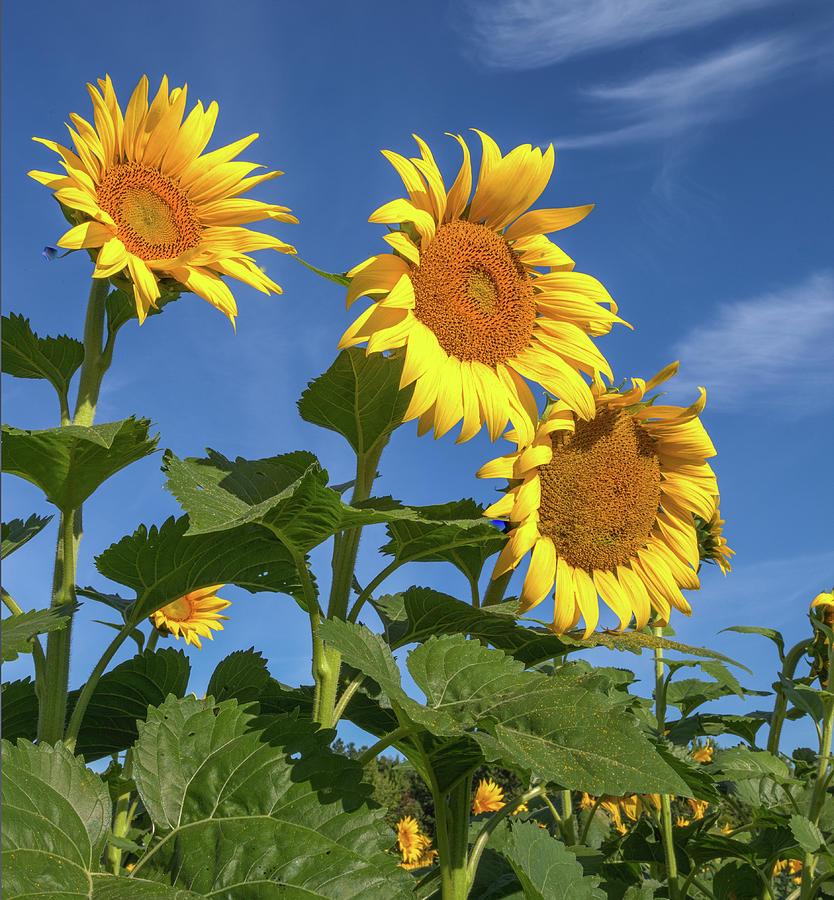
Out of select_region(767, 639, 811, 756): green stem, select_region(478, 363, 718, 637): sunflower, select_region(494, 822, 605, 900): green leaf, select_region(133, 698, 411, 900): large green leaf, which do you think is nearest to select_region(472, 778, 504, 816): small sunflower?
select_region(767, 639, 811, 756): green stem

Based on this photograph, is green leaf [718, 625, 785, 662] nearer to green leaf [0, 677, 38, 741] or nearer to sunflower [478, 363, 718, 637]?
sunflower [478, 363, 718, 637]

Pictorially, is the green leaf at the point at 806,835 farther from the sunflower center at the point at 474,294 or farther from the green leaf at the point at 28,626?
the green leaf at the point at 28,626

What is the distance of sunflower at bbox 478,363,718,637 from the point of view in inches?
79.2

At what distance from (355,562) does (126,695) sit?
0.61 meters

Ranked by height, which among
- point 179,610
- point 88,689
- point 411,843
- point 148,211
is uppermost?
point 148,211

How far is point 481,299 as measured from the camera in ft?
6.57

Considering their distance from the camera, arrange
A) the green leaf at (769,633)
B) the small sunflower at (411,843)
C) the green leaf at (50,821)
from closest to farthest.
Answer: the green leaf at (50,821) < the green leaf at (769,633) < the small sunflower at (411,843)

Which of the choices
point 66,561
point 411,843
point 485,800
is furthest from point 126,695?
point 411,843

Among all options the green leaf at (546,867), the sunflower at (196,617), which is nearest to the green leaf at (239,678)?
the green leaf at (546,867)

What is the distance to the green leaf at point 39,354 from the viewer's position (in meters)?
1.95

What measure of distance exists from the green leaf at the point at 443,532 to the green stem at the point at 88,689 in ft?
1.91

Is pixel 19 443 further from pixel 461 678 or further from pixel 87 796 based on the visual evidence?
pixel 461 678

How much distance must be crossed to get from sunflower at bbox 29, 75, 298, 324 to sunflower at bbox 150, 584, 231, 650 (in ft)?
4.52

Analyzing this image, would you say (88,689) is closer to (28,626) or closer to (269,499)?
(28,626)
